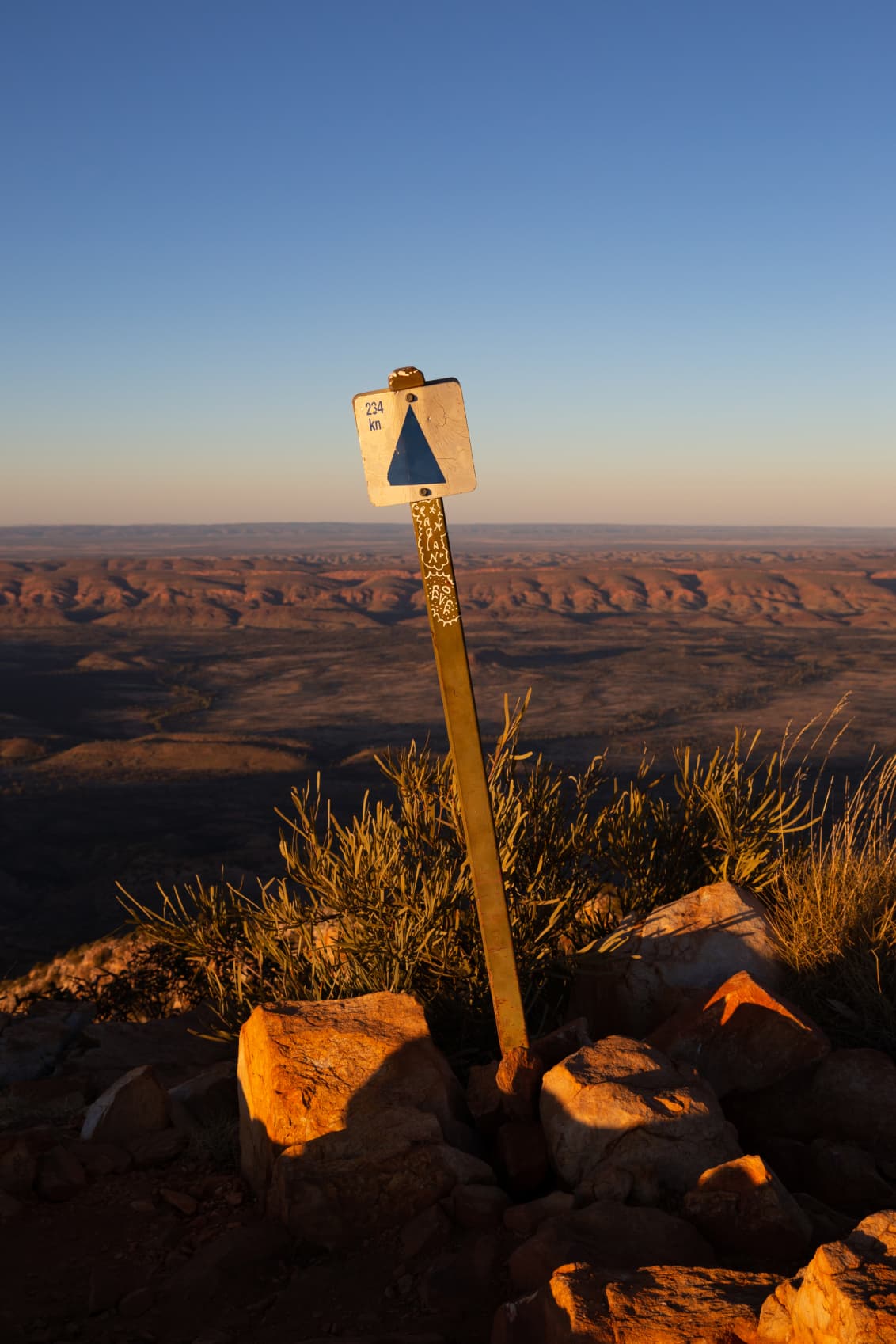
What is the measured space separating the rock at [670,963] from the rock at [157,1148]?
184cm

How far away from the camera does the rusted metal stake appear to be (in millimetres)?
3186

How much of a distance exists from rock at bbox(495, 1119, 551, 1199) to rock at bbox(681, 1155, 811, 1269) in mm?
594

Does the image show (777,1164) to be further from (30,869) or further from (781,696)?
(781,696)

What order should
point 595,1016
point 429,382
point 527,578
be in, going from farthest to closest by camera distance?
point 527,578 < point 595,1016 < point 429,382

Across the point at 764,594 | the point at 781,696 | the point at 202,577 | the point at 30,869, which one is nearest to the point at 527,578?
the point at 764,594

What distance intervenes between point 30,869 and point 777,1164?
67.1 ft

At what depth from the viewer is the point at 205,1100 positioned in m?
4.07

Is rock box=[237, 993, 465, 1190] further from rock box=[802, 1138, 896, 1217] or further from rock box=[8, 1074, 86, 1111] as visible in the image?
rock box=[8, 1074, 86, 1111]

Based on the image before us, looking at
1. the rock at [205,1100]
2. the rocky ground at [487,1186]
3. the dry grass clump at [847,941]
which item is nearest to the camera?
the rocky ground at [487,1186]

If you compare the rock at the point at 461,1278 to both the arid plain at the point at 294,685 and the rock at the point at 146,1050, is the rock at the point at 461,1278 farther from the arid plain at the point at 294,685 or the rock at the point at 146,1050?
the arid plain at the point at 294,685

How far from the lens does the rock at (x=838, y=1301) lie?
184 cm

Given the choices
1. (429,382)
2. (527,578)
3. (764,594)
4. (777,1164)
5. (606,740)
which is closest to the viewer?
(429,382)

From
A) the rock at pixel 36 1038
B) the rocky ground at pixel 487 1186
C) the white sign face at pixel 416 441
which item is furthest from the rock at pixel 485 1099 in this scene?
the rock at pixel 36 1038

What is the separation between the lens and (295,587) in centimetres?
7569
